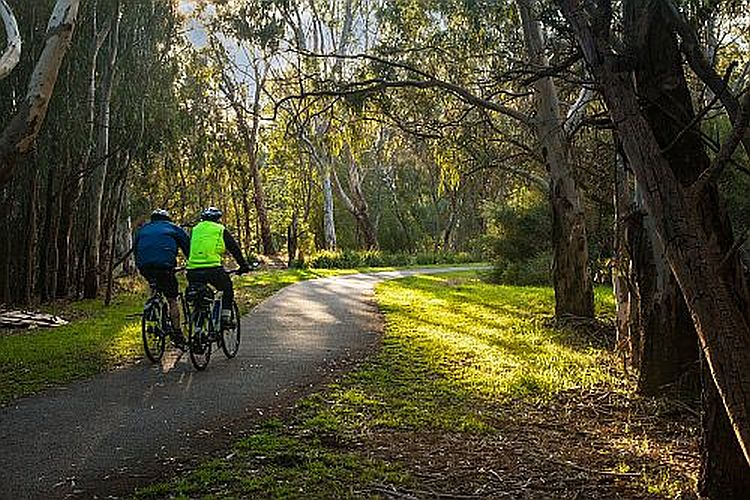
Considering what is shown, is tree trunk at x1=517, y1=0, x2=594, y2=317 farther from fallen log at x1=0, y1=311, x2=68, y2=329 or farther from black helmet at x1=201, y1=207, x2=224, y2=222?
fallen log at x1=0, y1=311, x2=68, y2=329

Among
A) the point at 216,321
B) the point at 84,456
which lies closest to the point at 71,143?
the point at 216,321

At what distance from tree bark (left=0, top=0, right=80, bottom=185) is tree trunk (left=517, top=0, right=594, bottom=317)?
743 centimetres

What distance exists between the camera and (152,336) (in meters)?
10.5

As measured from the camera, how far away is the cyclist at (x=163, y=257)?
10.3 metres

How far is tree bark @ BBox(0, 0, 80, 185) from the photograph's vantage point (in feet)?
33.3

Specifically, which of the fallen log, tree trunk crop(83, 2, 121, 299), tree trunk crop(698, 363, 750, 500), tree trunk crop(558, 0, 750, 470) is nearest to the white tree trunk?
the fallen log

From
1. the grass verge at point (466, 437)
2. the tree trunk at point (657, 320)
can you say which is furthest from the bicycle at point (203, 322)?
the tree trunk at point (657, 320)

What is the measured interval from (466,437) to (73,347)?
300 inches

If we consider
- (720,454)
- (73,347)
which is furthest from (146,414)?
(73,347)

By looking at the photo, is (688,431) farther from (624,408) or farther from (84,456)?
(84,456)

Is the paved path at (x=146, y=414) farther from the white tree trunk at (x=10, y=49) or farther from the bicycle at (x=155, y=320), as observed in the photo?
the white tree trunk at (x=10, y=49)

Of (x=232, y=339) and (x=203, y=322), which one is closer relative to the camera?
(x=203, y=322)

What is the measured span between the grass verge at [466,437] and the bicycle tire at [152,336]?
8.11 feet

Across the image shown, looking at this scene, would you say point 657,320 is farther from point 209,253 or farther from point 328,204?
point 328,204
